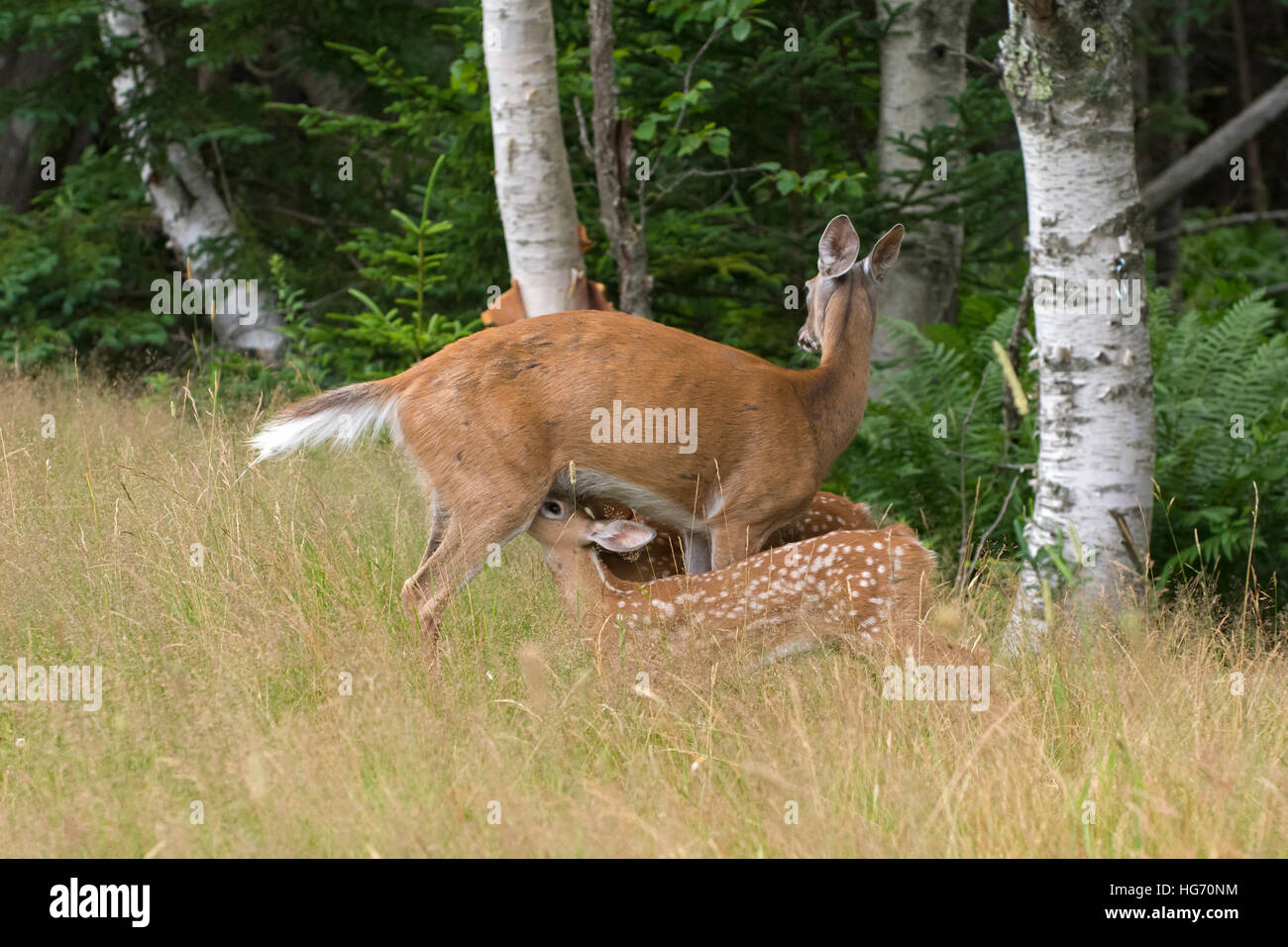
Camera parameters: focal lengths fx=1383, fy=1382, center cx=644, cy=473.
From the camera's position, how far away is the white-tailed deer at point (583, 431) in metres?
4.18

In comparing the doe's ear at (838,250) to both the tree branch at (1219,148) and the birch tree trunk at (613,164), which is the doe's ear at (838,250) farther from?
the tree branch at (1219,148)

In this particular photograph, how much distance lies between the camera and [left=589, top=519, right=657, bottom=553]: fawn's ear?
14.2ft

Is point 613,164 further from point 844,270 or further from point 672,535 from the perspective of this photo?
point 672,535

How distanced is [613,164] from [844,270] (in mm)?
1742

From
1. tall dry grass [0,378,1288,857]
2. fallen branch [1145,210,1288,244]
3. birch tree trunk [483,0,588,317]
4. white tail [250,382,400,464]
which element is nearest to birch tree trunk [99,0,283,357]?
birch tree trunk [483,0,588,317]

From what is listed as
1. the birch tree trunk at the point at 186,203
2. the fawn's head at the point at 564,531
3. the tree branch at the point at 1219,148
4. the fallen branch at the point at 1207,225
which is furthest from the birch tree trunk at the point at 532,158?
the tree branch at the point at 1219,148

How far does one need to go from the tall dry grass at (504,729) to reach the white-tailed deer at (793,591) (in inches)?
5.4

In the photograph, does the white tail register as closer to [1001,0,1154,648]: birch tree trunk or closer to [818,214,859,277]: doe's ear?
[818,214,859,277]: doe's ear

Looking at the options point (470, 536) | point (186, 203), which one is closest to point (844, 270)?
point (470, 536)

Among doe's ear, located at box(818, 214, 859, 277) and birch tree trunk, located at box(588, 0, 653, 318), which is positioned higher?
birch tree trunk, located at box(588, 0, 653, 318)

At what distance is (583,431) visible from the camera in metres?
4.23

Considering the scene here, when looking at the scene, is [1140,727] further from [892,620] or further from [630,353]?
[630,353]

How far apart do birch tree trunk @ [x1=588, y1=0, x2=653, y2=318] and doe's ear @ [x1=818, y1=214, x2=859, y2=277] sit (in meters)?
1.65
